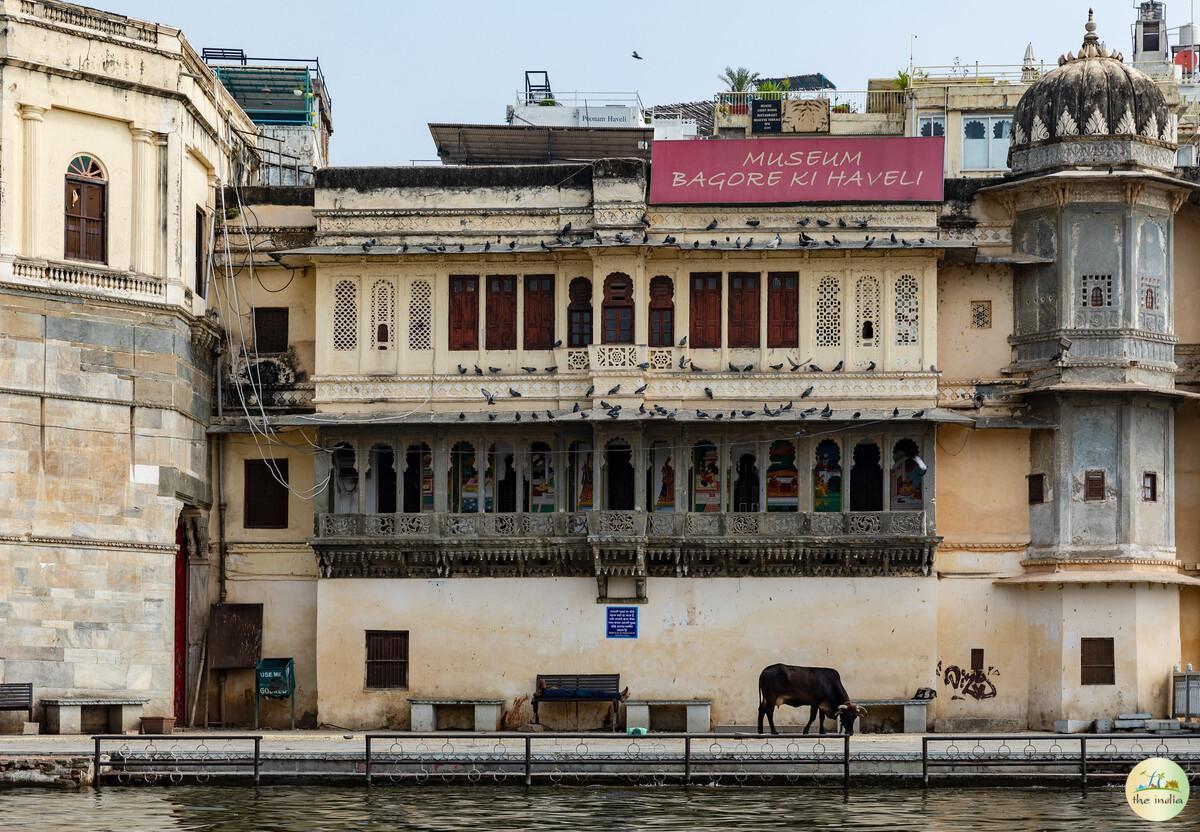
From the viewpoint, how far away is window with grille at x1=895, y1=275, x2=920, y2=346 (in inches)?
1640

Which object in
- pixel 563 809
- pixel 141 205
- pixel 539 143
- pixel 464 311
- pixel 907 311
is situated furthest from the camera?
pixel 539 143

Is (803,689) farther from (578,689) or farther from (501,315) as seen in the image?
(501,315)

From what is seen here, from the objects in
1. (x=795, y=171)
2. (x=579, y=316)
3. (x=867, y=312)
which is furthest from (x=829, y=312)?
(x=579, y=316)

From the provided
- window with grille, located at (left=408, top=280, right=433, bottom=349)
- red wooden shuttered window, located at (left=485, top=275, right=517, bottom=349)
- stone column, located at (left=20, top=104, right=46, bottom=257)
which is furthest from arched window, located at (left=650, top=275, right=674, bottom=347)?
stone column, located at (left=20, top=104, right=46, bottom=257)

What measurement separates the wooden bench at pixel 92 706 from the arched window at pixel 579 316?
32.5 feet

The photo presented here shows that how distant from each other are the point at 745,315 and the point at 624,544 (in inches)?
185

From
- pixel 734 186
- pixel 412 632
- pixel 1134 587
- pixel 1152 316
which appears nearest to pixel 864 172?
pixel 734 186

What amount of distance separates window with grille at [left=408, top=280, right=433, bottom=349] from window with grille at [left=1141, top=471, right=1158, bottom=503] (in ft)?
42.7

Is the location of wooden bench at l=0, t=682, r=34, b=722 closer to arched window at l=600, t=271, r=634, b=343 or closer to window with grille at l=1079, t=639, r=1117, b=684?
arched window at l=600, t=271, r=634, b=343

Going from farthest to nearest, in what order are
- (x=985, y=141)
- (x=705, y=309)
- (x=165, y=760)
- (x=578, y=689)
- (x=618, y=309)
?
(x=985, y=141) → (x=705, y=309) → (x=618, y=309) → (x=578, y=689) → (x=165, y=760)

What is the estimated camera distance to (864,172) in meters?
41.8

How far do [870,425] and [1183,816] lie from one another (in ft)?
40.2

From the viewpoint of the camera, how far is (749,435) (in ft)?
137

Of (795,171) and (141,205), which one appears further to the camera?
(795,171)
